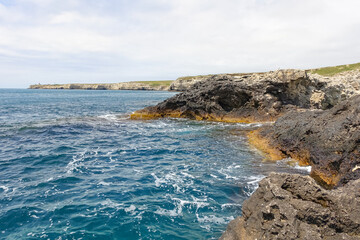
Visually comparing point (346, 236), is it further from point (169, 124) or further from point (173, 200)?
point (169, 124)

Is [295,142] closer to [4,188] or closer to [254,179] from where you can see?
[254,179]

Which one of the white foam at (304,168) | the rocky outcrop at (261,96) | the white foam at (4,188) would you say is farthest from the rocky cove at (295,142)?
the white foam at (4,188)

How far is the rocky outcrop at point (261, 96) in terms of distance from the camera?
3900 centimetres

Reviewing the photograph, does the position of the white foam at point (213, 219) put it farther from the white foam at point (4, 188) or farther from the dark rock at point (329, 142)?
the white foam at point (4, 188)

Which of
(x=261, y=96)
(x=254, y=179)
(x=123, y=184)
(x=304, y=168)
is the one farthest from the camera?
(x=261, y=96)

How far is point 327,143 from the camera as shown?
53.5 feet

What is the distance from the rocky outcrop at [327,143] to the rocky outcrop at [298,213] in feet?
19.6

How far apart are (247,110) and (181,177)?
1087 inches

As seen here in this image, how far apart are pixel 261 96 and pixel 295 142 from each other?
20601mm

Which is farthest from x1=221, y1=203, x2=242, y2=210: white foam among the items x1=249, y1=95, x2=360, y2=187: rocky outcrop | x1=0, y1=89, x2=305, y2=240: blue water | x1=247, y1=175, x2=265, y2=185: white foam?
x1=249, y1=95, x2=360, y2=187: rocky outcrop

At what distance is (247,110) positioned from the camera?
133ft

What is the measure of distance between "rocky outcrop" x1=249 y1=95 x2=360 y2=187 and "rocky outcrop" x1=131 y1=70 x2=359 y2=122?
16305 millimetres

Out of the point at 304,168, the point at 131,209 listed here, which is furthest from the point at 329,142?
the point at 131,209

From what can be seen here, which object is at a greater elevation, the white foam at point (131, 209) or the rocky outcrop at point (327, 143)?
the rocky outcrop at point (327, 143)
